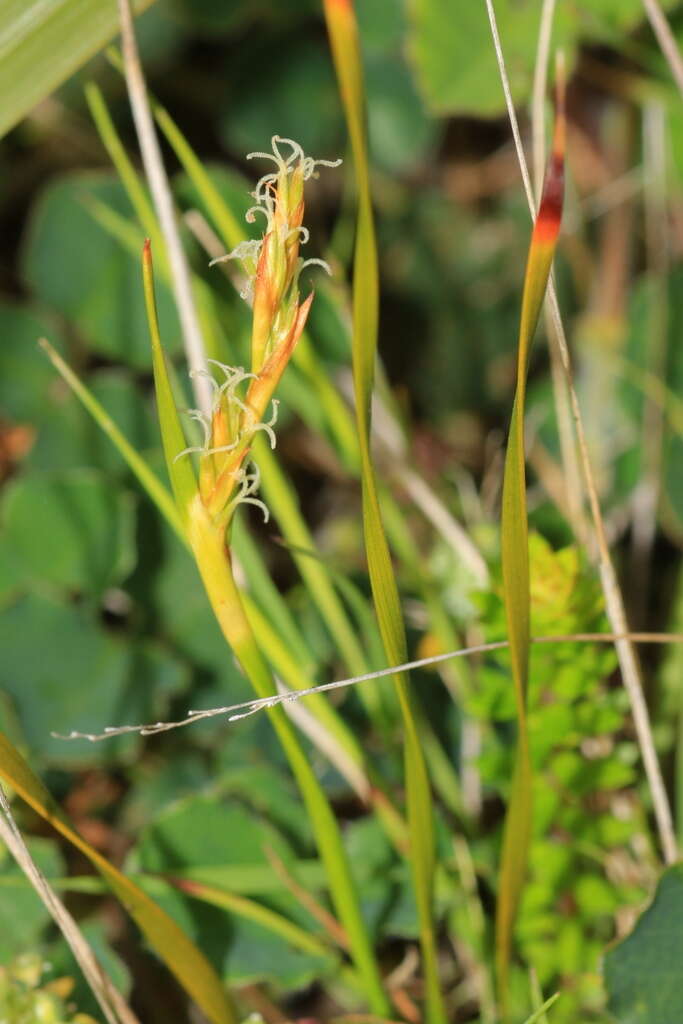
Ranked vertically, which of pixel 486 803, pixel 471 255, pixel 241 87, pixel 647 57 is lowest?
pixel 486 803

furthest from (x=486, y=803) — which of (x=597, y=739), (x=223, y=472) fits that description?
(x=223, y=472)

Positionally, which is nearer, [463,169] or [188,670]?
[188,670]

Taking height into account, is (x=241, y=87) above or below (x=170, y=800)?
above

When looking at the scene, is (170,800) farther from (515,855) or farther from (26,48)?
(26,48)

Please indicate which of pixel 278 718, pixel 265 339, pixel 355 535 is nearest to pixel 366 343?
pixel 265 339

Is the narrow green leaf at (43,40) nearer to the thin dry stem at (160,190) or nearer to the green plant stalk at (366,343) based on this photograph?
the thin dry stem at (160,190)

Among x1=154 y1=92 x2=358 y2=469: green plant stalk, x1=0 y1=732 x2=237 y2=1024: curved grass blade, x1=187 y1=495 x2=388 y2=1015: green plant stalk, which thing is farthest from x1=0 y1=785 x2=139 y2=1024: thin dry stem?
x1=154 y1=92 x2=358 y2=469: green plant stalk

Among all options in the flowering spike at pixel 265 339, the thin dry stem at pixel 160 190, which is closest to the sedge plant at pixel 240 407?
the flowering spike at pixel 265 339
